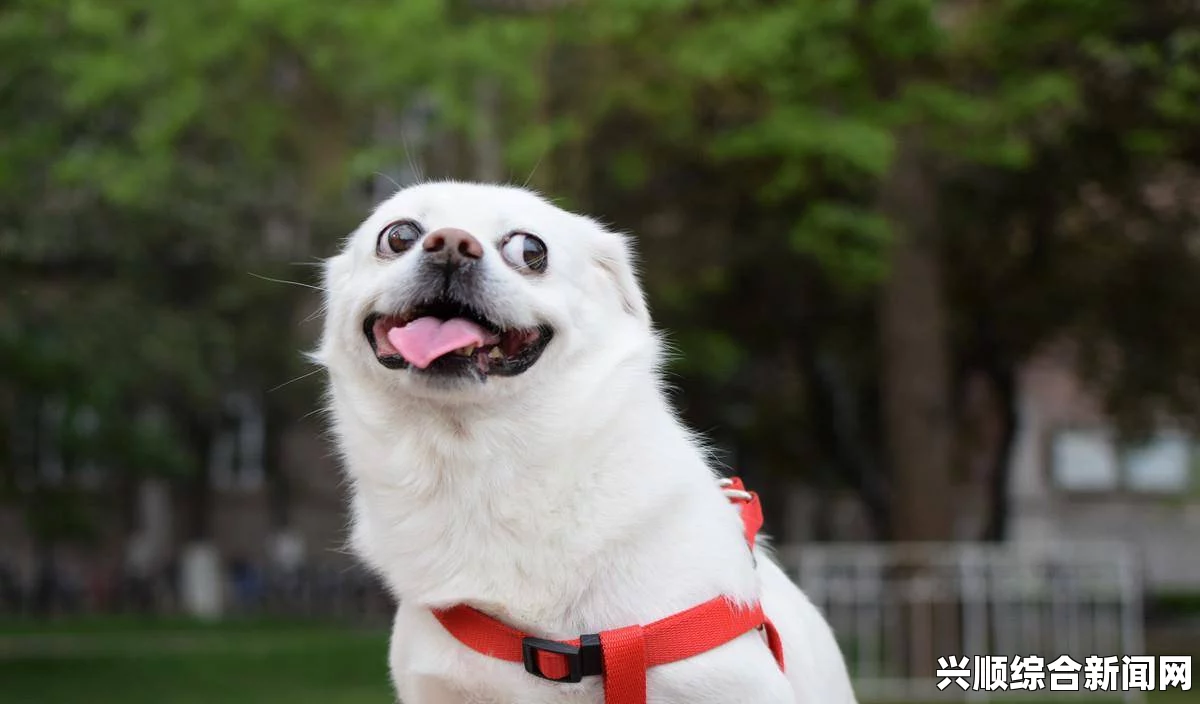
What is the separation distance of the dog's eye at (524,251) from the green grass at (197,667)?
34.7 feet

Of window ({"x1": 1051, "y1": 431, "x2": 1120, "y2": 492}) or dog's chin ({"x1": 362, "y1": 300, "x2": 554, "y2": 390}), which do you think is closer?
dog's chin ({"x1": 362, "y1": 300, "x2": 554, "y2": 390})

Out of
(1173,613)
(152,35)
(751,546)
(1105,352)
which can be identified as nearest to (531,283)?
(751,546)

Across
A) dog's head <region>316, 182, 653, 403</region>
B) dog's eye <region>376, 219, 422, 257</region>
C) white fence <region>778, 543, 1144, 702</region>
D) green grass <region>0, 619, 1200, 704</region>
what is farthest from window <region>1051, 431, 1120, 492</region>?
dog's eye <region>376, 219, 422, 257</region>

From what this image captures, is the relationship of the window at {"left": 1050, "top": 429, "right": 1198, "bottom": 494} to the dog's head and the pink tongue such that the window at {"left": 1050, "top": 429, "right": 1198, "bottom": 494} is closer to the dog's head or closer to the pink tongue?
the dog's head

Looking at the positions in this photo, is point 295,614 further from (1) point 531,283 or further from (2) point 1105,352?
(1) point 531,283

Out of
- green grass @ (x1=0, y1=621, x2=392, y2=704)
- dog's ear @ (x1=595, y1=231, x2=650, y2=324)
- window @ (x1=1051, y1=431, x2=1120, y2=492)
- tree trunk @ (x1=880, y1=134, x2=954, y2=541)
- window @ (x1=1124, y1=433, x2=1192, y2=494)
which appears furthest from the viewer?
window @ (x1=1051, y1=431, x2=1120, y2=492)

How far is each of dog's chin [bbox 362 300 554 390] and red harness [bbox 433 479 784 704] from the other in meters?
0.61

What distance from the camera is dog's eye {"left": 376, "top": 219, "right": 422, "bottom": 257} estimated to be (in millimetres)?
3793

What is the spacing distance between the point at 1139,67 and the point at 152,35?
1123cm

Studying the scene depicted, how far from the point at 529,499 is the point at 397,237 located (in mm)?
785

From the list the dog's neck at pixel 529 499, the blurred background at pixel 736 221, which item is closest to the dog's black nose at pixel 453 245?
the dog's neck at pixel 529 499

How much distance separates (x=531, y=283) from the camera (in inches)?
146

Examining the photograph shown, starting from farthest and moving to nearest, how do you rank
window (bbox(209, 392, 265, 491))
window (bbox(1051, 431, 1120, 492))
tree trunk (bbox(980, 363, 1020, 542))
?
window (bbox(1051, 431, 1120, 492)), window (bbox(209, 392, 265, 491)), tree trunk (bbox(980, 363, 1020, 542))

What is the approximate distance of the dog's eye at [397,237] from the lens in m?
3.79
